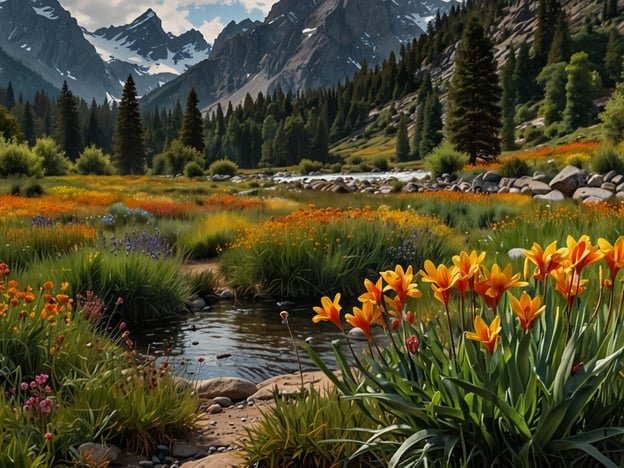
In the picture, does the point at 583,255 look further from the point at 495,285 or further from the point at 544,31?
the point at 544,31

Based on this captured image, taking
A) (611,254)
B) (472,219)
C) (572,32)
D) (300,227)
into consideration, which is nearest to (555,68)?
(572,32)

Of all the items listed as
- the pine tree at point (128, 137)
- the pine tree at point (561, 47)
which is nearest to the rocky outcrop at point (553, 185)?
the pine tree at point (128, 137)

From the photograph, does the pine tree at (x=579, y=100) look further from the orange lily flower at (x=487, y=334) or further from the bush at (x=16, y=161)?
the orange lily flower at (x=487, y=334)

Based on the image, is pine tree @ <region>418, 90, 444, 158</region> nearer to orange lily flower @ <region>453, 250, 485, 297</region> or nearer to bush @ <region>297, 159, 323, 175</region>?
bush @ <region>297, 159, 323, 175</region>

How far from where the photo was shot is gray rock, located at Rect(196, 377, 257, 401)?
5.00 meters

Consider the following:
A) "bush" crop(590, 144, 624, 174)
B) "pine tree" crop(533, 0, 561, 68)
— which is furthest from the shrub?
"pine tree" crop(533, 0, 561, 68)

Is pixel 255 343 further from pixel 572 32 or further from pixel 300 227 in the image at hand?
pixel 572 32

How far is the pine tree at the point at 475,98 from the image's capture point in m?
37.0

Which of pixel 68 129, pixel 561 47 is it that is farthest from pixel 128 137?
pixel 561 47

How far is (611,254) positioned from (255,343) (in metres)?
5.23

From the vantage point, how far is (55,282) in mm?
7195

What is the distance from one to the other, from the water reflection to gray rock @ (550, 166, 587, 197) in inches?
694

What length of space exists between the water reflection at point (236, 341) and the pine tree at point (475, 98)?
31.0 m

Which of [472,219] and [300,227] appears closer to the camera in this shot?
[300,227]
